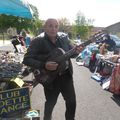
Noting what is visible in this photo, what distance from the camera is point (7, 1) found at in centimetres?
580

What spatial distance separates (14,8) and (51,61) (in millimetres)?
2712

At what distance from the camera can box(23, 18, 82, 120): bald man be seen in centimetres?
411

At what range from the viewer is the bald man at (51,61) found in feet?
13.5

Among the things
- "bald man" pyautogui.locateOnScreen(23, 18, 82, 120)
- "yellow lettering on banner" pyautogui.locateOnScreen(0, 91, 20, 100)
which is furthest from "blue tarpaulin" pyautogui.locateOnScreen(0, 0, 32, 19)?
"yellow lettering on banner" pyautogui.locateOnScreen(0, 91, 20, 100)

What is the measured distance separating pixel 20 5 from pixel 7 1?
1.03 m

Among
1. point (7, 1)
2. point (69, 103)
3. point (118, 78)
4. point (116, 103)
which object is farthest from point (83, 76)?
point (69, 103)

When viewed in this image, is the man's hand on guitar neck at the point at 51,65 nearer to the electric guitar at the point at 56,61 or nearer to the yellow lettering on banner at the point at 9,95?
the electric guitar at the point at 56,61

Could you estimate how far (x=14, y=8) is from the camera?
6.39 m

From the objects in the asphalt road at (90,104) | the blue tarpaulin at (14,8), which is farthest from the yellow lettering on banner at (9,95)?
the blue tarpaulin at (14,8)

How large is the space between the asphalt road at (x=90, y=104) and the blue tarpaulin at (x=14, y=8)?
2077 mm

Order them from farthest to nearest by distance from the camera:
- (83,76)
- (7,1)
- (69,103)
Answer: (83,76)
(7,1)
(69,103)

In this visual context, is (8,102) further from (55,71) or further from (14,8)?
(14,8)

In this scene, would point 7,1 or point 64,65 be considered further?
point 7,1

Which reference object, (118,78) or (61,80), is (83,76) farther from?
(61,80)
